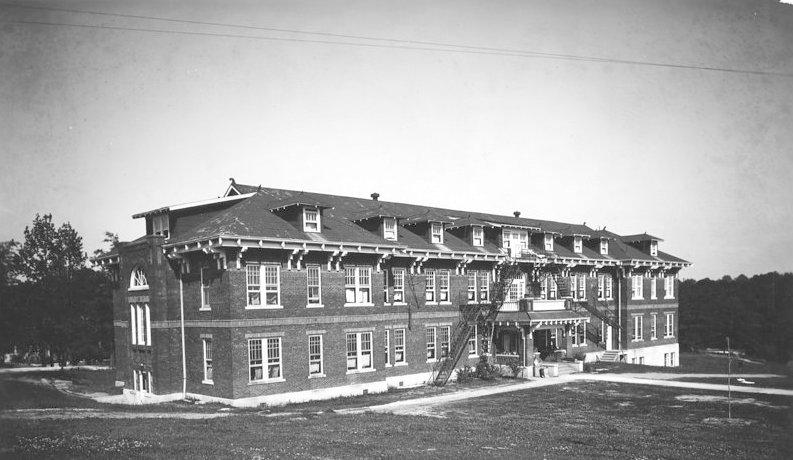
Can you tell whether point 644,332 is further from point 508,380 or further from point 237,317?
point 237,317

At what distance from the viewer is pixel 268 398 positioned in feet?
89.0

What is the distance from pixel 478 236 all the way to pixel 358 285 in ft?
37.4

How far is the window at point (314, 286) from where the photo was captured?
2952 centimetres

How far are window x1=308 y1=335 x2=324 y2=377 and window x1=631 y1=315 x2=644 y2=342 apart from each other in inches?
1186

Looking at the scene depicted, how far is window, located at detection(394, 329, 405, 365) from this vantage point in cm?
3378

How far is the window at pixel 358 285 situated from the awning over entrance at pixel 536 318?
992 cm

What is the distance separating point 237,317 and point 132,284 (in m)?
9.85

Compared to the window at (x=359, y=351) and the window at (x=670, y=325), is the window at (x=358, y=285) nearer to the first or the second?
the window at (x=359, y=351)

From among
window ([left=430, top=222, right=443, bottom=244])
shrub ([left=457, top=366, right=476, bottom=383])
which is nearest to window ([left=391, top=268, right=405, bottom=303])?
window ([left=430, top=222, right=443, bottom=244])

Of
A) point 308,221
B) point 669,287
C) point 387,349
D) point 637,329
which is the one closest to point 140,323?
point 308,221

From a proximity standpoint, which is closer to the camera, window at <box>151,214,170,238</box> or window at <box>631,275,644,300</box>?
window at <box>151,214,170,238</box>

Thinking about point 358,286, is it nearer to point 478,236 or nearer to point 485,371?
point 485,371

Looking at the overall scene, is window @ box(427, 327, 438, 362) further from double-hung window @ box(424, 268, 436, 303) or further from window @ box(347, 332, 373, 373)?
window @ box(347, 332, 373, 373)

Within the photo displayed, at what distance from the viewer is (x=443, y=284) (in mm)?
36969
